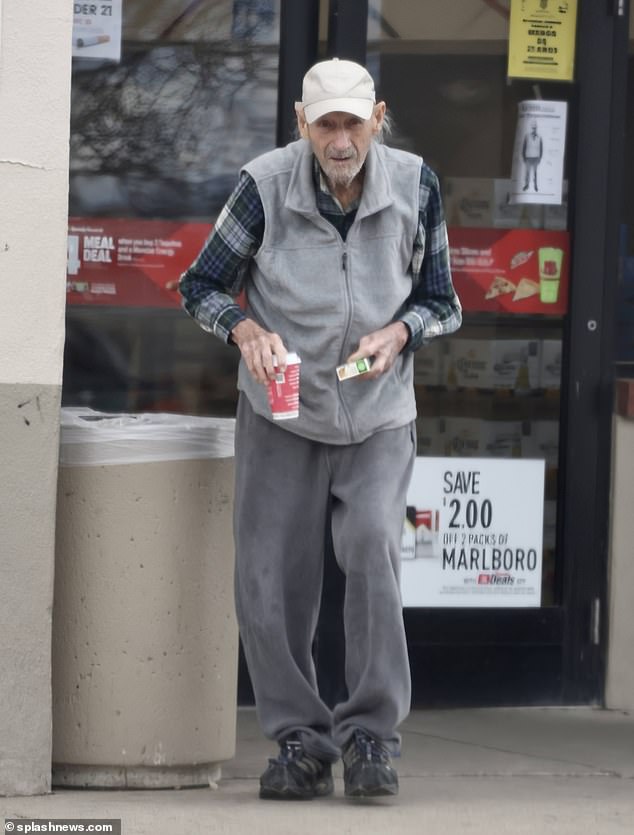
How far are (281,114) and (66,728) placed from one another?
93.0 inches

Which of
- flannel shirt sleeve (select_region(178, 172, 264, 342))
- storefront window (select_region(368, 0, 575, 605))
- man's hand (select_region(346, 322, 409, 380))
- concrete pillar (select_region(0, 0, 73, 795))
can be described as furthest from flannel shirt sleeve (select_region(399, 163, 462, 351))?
storefront window (select_region(368, 0, 575, 605))

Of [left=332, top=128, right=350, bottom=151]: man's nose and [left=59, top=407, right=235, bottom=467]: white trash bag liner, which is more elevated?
[left=332, top=128, right=350, bottom=151]: man's nose

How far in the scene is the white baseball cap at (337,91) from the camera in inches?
175

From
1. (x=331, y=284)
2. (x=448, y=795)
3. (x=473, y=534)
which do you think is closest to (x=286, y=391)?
(x=331, y=284)

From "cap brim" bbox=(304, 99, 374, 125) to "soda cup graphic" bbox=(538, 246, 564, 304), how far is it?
1843mm

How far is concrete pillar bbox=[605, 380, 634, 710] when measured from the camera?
6242 mm

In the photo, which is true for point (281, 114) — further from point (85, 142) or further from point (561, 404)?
point (561, 404)

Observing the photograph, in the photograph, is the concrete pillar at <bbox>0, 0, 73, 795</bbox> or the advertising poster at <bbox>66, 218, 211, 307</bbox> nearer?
the concrete pillar at <bbox>0, 0, 73, 795</bbox>

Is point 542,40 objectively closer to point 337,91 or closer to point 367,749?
point 337,91

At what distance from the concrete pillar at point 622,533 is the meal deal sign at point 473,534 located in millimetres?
265

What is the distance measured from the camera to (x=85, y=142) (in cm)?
593

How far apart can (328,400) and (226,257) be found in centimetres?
48

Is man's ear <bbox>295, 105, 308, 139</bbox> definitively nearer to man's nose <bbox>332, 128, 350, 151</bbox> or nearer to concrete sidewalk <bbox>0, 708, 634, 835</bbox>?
man's nose <bbox>332, 128, 350, 151</bbox>

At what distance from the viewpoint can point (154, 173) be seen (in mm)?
5973
